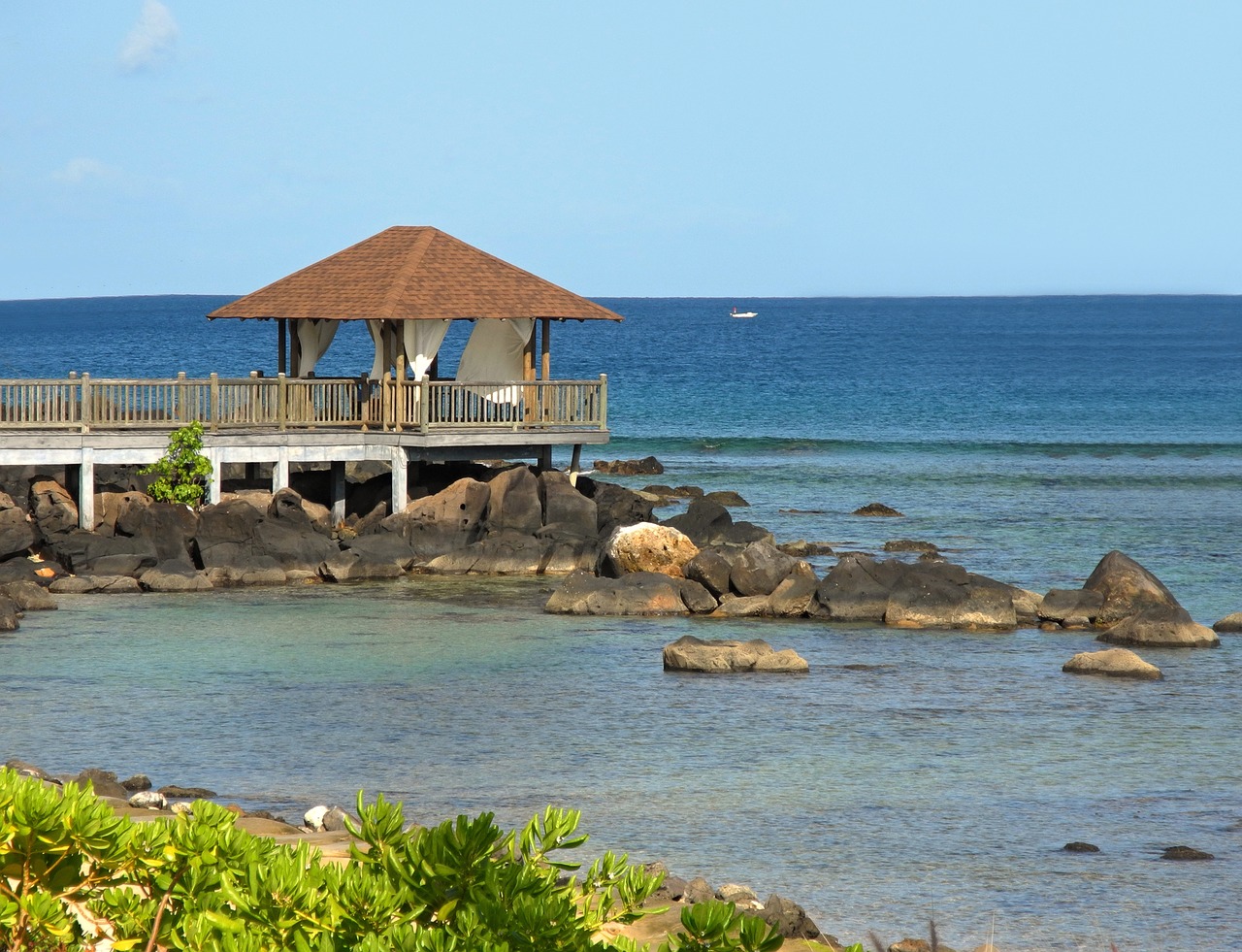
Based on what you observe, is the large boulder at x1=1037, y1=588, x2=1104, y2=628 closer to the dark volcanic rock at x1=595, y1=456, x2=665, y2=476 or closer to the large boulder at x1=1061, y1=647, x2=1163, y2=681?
the large boulder at x1=1061, y1=647, x2=1163, y2=681

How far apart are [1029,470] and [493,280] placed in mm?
24046

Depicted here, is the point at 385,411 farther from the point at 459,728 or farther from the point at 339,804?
the point at 339,804

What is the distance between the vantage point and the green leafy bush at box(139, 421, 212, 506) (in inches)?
1077

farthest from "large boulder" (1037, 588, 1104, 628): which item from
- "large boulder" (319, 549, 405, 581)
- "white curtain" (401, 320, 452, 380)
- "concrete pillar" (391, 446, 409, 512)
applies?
"white curtain" (401, 320, 452, 380)

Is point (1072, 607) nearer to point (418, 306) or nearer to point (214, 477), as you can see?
A: point (418, 306)

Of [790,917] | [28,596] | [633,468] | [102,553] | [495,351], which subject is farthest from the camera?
[633,468]

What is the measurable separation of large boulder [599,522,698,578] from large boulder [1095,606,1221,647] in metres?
6.58

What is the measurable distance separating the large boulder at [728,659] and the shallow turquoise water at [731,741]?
0.38 metres

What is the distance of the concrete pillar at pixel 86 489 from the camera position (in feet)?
88.4

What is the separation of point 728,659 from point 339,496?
37.7 ft

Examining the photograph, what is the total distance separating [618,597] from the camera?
81.3 feet

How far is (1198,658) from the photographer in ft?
71.1

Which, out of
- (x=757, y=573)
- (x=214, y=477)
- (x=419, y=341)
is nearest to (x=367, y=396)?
(x=419, y=341)

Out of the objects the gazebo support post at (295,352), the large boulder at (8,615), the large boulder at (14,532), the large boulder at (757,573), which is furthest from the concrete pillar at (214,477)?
the large boulder at (757,573)
